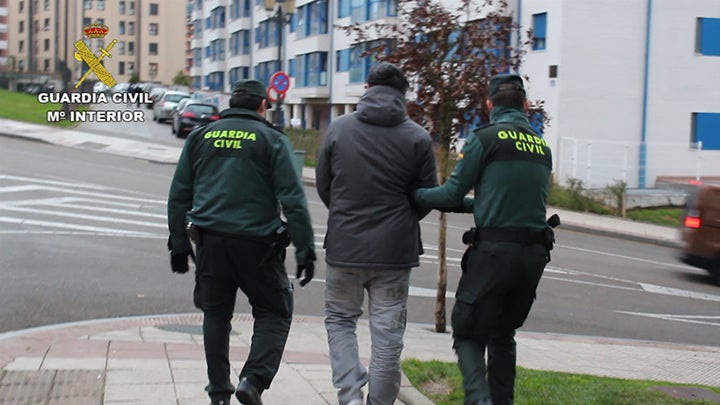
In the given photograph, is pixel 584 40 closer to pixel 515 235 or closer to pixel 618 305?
pixel 618 305

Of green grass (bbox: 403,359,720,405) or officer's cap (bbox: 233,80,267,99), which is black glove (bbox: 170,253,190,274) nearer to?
officer's cap (bbox: 233,80,267,99)

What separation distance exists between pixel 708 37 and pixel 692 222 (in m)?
18.1

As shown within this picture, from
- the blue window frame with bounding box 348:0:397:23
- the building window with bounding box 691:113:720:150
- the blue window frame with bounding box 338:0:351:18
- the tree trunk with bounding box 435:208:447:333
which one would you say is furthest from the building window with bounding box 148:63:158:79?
the tree trunk with bounding box 435:208:447:333

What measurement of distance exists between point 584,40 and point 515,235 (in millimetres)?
24281

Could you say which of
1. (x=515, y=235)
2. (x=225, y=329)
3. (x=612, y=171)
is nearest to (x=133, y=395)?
(x=225, y=329)

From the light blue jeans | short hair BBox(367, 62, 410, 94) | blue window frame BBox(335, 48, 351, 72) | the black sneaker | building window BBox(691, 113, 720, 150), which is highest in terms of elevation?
blue window frame BBox(335, 48, 351, 72)

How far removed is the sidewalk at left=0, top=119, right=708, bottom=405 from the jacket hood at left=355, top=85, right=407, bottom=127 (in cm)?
191

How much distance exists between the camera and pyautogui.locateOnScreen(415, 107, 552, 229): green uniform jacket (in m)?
4.73

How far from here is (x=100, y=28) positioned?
2456cm

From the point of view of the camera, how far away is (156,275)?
1079cm

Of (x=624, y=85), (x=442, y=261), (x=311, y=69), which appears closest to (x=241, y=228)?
(x=442, y=261)

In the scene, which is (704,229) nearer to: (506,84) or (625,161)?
(506,84)

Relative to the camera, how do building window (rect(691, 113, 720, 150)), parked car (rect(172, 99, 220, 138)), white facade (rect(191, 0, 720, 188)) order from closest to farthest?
white facade (rect(191, 0, 720, 188))
building window (rect(691, 113, 720, 150))
parked car (rect(172, 99, 220, 138))

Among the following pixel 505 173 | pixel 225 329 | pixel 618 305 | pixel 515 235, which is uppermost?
pixel 505 173
